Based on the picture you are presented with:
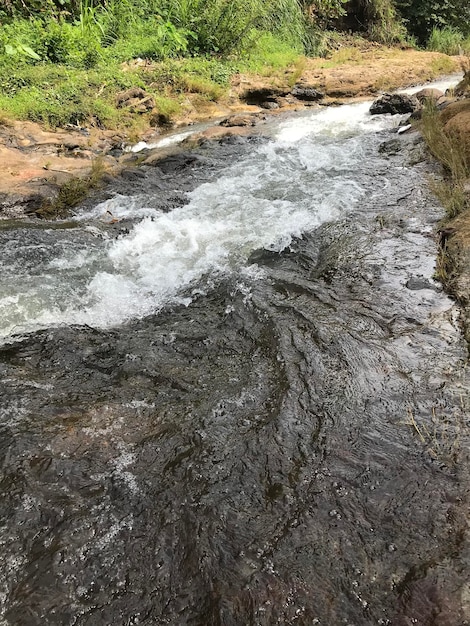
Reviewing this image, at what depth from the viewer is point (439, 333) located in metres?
3.08

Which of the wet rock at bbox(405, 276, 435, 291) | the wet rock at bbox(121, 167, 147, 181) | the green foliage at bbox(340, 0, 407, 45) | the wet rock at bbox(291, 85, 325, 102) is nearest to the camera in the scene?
the wet rock at bbox(405, 276, 435, 291)

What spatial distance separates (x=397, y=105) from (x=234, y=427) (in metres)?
8.94

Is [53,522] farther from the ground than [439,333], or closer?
closer

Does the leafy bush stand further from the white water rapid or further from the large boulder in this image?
the white water rapid

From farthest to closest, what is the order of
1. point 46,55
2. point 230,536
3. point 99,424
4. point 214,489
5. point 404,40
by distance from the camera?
1. point 404,40
2. point 46,55
3. point 99,424
4. point 214,489
5. point 230,536

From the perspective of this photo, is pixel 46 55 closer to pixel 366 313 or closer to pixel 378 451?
pixel 366 313

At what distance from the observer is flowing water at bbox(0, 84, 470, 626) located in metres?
1.76

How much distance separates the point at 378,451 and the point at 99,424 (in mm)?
1498

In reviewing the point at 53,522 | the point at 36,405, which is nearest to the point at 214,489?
the point at 53,522

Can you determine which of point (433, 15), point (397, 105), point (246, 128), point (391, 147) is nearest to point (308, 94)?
point (397, 105)

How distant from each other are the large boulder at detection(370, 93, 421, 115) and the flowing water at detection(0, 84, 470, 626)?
539 centimetres

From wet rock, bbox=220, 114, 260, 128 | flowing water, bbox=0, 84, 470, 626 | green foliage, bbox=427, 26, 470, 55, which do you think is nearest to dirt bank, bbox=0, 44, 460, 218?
wet rock, bbox=220, 114, 260, 128

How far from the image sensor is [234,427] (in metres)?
2.49

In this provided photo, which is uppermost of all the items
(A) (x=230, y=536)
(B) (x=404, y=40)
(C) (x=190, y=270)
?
(B) (x=404, y=40)
